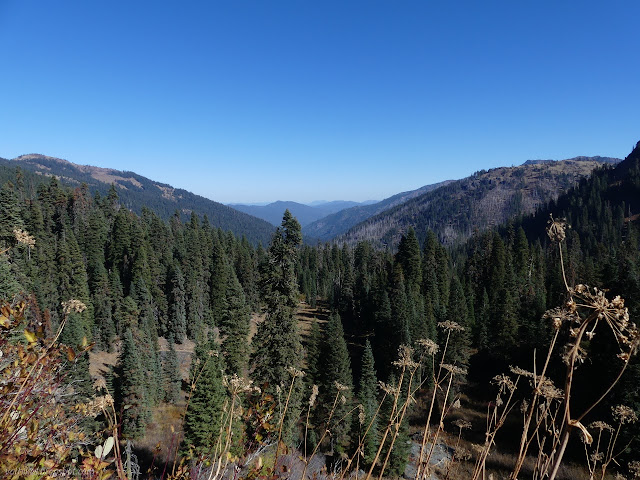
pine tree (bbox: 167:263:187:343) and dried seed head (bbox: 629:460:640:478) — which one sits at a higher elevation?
dried seed head (bbox: 629:460:640:478)

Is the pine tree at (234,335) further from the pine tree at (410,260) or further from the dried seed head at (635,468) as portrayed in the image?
the pine tree at (410,260)

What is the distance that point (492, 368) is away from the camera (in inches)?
1639

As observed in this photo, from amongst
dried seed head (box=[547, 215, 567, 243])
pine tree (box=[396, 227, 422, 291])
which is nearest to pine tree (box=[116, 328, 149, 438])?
dried seed head (box=[547, 215, 567, 243])

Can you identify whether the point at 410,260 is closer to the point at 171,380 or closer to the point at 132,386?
the point at 171,380

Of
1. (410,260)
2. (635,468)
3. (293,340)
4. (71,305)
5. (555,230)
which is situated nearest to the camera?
(555,230)

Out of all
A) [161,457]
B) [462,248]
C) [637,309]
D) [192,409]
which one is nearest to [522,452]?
[192,409]

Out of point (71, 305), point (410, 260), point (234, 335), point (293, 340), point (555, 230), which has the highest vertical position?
point (555, 230)

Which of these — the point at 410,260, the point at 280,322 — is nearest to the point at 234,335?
the point at 280,322

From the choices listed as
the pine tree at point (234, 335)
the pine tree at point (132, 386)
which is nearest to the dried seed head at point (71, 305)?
the pine tree at point (234, 335)

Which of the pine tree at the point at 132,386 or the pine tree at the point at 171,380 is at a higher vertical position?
the pine tree at the point at 132,386

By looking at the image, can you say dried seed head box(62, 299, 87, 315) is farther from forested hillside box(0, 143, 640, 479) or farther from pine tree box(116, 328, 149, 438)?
pine tree box(116, 328, 149, 438)

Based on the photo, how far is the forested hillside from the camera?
8.96ft

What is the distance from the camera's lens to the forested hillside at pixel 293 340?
8.96 ft

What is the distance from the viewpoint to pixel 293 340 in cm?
1614
